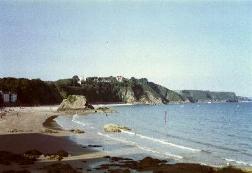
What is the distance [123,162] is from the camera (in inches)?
1087

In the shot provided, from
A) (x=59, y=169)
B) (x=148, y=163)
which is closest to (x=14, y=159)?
(x=59, y=169)

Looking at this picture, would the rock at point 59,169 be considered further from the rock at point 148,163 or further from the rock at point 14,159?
the rock at point 148,163

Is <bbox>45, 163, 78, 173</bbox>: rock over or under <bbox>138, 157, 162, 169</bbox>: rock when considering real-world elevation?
over

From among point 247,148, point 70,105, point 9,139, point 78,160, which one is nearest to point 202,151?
point 247,148

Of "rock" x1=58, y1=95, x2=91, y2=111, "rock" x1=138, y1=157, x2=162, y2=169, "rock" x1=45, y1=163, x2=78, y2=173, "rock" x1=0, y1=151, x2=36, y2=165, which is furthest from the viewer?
"rock" x1=58, y1=95, x2=91, y2=111

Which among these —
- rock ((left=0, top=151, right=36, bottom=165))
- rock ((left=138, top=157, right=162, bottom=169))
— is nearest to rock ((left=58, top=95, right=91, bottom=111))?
rock ((left=0, top=151, right=36, bottom=165))

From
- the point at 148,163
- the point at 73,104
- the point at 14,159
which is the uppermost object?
the point at 73,104

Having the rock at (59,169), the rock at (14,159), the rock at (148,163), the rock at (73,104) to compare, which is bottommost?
the rock at (148,163)

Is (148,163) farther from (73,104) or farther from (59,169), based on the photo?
(73,104)

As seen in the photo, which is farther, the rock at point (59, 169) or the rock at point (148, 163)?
the rock at point (148, 163)

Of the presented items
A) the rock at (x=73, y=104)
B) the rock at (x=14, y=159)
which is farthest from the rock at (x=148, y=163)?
the rock at (x=73, y=104)

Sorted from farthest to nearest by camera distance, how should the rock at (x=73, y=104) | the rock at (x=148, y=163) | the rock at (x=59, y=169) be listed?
the rock at (x=73, y=104) < the rock at (x=148, y=163) < the rock at (x=59, y=169)

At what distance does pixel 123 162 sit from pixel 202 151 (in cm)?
1333

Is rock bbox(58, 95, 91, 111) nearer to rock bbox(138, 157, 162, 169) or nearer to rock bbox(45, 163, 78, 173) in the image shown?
rock bbox(138, 157, 162, 169)
